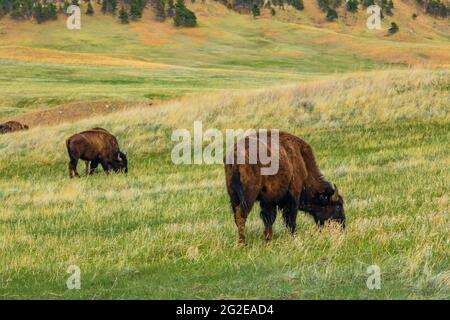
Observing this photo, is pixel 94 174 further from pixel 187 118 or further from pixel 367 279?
pixel 367 279

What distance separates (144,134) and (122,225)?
1415 centimetres

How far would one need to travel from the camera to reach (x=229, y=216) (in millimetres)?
12984

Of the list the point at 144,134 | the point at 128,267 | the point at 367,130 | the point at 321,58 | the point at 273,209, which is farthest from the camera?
the point at 321,58

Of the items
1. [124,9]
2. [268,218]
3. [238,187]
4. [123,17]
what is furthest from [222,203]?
[124,9]

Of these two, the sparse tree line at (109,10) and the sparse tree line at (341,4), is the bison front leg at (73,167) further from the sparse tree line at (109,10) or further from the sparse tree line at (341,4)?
the sparse tree line at (341,4)

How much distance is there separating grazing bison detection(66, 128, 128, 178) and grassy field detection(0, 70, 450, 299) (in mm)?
604

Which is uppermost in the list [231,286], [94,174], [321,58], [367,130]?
[231,286]

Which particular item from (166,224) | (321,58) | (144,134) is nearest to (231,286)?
(166,224)

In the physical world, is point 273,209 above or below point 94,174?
above

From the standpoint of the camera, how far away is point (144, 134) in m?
26.7

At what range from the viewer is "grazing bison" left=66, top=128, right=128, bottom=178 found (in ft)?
68.5

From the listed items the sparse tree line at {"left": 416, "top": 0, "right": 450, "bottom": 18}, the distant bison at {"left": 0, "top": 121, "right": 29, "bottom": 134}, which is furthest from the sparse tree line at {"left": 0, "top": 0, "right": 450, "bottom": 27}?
the distant bison at {"left": 0, "top": 121, "right": 29, "bottom": 134}

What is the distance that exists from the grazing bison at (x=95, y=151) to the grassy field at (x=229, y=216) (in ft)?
1.98

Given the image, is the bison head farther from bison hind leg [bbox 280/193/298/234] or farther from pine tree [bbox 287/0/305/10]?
pine tree [bbox 287/0/305/10]
